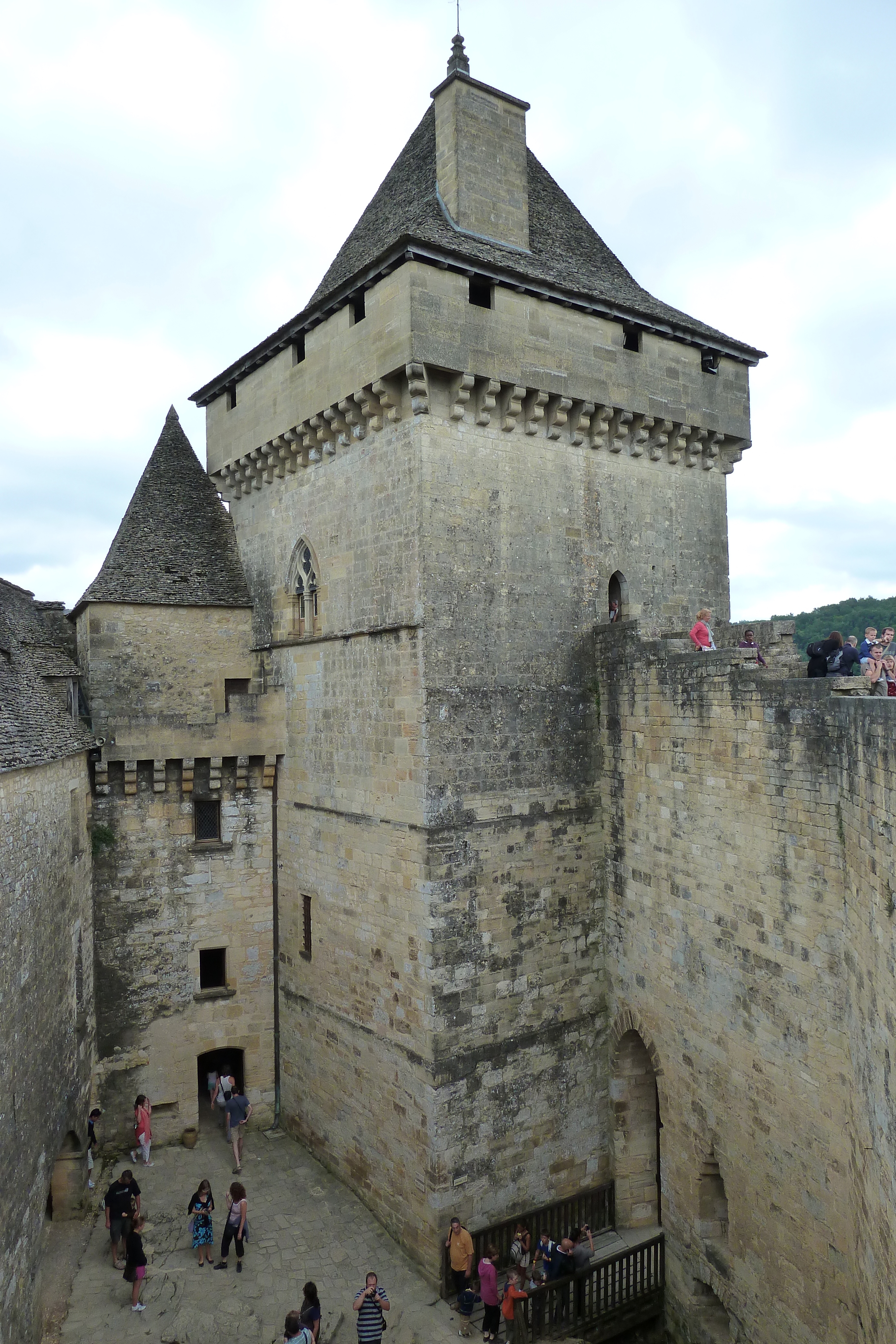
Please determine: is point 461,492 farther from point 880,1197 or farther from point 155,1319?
point 155,1319

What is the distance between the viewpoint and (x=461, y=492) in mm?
11375

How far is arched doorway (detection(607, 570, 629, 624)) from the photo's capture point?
13.0 meters

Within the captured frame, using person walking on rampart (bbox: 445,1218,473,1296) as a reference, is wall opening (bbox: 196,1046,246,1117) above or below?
above

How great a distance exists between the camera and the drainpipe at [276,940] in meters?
14.2

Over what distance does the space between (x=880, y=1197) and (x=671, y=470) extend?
978 centimetres

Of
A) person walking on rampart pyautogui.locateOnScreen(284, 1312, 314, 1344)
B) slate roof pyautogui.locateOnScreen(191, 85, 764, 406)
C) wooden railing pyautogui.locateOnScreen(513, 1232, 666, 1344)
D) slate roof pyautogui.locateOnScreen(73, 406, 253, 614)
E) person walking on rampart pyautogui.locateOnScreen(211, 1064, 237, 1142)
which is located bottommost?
wooden railing pyautogui.locateOnScreen(513, 1232, 666, 1344)

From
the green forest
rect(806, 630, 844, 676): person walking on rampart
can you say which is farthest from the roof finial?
the green forest

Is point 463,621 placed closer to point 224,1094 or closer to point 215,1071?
point 224,1094

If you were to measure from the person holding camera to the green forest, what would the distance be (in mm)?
27188

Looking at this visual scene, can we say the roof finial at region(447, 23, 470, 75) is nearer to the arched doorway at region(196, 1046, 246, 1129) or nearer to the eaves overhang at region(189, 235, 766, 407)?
the eaves overhang at region(189, 235, 766, 407)

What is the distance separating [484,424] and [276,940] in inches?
343

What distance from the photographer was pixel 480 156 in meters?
12.9

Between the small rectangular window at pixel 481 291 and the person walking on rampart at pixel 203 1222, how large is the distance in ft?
38.9

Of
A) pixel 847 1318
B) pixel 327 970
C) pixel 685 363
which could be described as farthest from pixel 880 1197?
pixel 685 363
